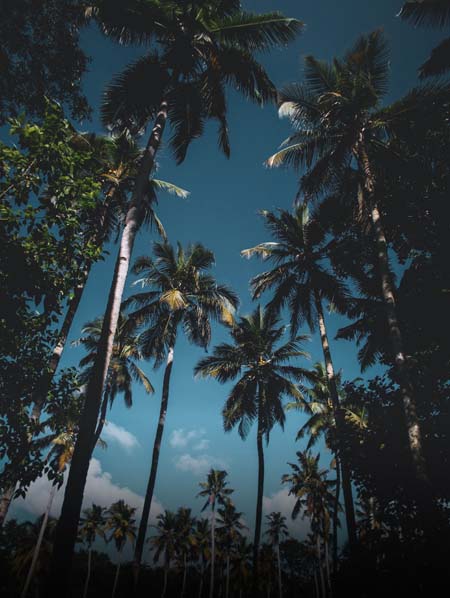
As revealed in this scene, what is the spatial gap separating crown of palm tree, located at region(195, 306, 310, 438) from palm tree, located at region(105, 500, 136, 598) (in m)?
28.8

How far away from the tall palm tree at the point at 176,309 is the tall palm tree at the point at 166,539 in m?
34.5

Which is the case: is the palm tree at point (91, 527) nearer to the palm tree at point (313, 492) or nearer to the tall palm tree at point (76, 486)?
the palm tree at point (313, 492)

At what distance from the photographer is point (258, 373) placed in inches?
944

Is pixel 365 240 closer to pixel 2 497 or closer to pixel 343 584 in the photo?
pixel 343 584

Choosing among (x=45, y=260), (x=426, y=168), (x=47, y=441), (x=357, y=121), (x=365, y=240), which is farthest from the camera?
(x=47, y=441)

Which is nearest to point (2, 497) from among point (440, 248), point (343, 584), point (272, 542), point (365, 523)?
point (343, 584)

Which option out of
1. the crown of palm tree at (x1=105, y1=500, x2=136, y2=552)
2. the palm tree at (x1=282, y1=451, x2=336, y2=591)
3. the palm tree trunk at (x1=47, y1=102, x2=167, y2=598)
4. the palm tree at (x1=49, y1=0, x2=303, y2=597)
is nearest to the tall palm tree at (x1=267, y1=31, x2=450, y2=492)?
the palm tree at (x1=49, y1=0, x2=303, y2=597)

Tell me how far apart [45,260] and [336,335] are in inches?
657

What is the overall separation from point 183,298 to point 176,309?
100 cm

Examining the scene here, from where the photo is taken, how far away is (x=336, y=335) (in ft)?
65.6

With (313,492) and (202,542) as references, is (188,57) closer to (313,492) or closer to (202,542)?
(313,492)

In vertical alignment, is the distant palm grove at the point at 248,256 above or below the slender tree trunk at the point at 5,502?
above

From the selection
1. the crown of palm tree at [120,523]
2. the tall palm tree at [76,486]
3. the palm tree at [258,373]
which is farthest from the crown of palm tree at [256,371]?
the crown of palm tree at [120,523]

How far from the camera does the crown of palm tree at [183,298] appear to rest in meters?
21.0
